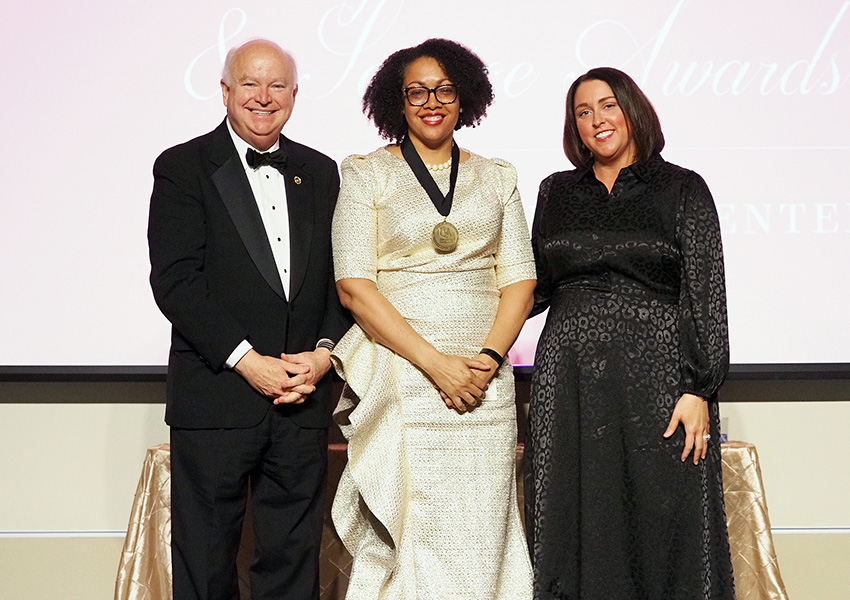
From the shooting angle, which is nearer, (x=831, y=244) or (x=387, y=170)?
(x=387, y=170)

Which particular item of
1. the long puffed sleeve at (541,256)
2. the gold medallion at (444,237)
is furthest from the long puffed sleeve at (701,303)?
the gold medallion at (444,237)

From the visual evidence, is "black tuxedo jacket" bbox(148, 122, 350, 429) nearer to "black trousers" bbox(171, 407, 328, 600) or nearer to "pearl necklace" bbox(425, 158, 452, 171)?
"black trousers" bbox(171, 407, 328, 600)

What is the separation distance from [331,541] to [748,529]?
136 centimetres

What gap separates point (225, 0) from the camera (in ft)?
11.5

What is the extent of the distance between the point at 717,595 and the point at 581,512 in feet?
1.32

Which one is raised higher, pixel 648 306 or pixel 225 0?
pixel 225 0

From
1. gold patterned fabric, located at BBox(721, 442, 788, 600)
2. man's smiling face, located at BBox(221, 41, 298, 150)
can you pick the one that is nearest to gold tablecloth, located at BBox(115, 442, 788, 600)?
gold patterned fabric, located at BBox(721, 442, 788, 600)

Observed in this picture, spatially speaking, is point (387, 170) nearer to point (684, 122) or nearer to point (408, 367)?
point (408, 367)

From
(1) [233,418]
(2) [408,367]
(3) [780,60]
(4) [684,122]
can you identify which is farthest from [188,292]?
(3) [780,60]

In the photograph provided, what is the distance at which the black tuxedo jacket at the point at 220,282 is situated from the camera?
250 centimetres

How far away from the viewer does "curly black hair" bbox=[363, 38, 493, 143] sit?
270cm

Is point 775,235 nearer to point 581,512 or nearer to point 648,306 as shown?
point 648,306

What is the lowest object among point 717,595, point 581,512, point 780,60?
point 717,595

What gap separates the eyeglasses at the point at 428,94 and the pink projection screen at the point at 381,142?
889mm
